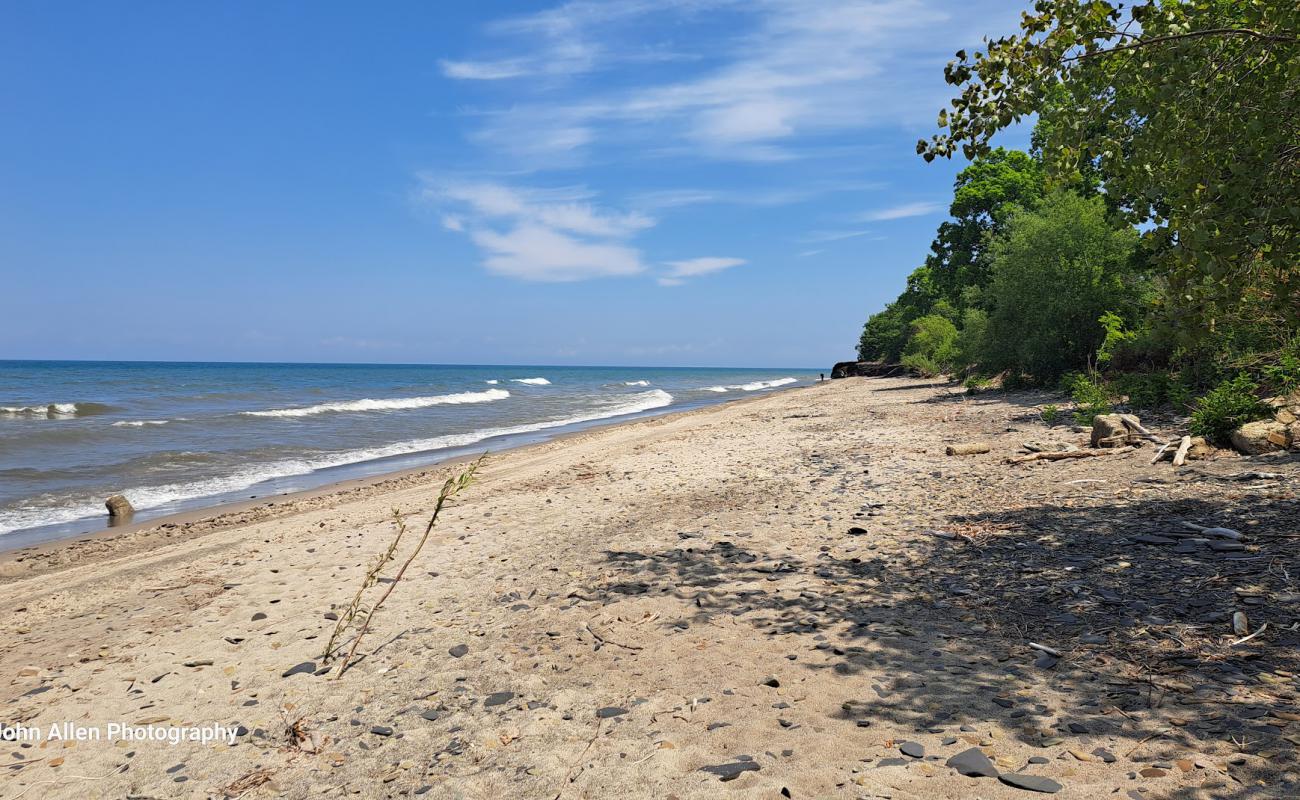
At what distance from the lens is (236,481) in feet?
54.4

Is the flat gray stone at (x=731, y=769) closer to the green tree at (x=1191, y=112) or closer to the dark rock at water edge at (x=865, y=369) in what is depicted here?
the green tree at (x=1191, y=112)

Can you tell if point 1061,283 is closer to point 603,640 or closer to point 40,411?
point 603,640

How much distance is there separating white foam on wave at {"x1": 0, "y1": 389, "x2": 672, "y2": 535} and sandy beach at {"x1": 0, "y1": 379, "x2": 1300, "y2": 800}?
4.04 metres

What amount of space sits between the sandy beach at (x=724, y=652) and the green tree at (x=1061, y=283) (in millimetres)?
14653

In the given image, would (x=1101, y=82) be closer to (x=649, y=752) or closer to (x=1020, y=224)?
(x=649, y=752)

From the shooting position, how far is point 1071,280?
73.7 feet

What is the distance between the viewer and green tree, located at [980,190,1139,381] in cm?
2189

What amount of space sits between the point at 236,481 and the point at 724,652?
1548 centimetres

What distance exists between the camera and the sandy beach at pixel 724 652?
11.9 ft

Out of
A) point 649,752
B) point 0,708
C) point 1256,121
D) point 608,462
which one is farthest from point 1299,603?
point 608,462

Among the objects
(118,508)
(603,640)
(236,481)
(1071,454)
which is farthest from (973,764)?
(236,481)

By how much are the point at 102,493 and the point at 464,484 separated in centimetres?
1450

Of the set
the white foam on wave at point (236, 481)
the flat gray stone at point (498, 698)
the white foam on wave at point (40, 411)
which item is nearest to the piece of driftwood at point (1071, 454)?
the flat gray stone at point (498, 698)

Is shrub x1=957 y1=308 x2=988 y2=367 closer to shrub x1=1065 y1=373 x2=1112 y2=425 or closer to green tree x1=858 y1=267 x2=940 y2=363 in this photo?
shrub x1=1065 y1=373 x2=1112 y2=425
